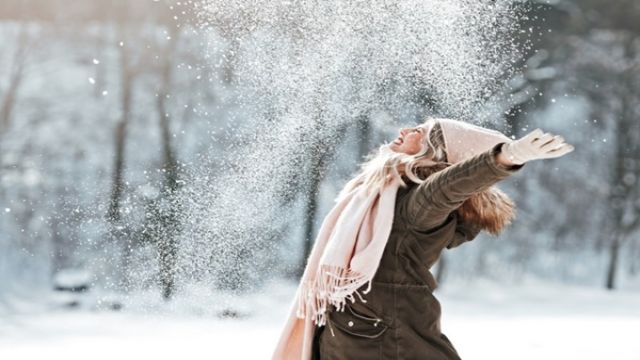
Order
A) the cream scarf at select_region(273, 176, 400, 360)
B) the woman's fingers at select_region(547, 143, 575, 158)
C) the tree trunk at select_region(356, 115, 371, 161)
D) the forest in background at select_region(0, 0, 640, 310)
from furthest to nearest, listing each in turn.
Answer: the tree trunk at select_region(356, 115, 371, 161) < the forest in background at select_region(0, 0, 640, 310) < the cream scarf at select_region(273, 176, 400, 360) < the woman's fingers at select_region(547, 143, 575, 158)

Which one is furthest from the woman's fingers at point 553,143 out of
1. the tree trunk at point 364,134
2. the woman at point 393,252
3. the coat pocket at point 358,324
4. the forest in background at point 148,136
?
the tree trunk at point 364,134

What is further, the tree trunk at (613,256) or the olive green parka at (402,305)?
the tree trunk at (613,256)

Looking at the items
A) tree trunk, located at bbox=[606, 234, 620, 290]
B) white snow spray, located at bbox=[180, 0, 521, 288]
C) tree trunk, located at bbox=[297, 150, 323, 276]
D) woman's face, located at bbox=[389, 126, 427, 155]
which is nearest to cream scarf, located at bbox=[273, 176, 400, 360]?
woman's face, located at bbox=[389, 126, 427, 155]

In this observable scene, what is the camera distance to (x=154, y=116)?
13.3 feet

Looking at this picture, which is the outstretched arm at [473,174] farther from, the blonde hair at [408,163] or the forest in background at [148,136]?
the forest in background at [148,136]

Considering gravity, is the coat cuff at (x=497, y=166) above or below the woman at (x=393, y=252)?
above

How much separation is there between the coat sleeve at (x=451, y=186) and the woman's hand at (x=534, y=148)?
20 mm

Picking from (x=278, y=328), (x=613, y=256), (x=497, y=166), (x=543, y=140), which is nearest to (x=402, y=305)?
(x=497, y=166)

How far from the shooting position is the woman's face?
5.37ft

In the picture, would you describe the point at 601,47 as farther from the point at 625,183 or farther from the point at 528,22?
the point at 625,183

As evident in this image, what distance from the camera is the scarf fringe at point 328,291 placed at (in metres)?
1.50

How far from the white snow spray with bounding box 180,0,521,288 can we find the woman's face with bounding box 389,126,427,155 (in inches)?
86.4

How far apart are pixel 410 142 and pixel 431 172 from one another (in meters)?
0.09

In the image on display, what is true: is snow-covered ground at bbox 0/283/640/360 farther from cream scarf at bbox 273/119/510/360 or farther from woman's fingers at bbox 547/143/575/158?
woman's fingers at bbox 547/143/575/158
